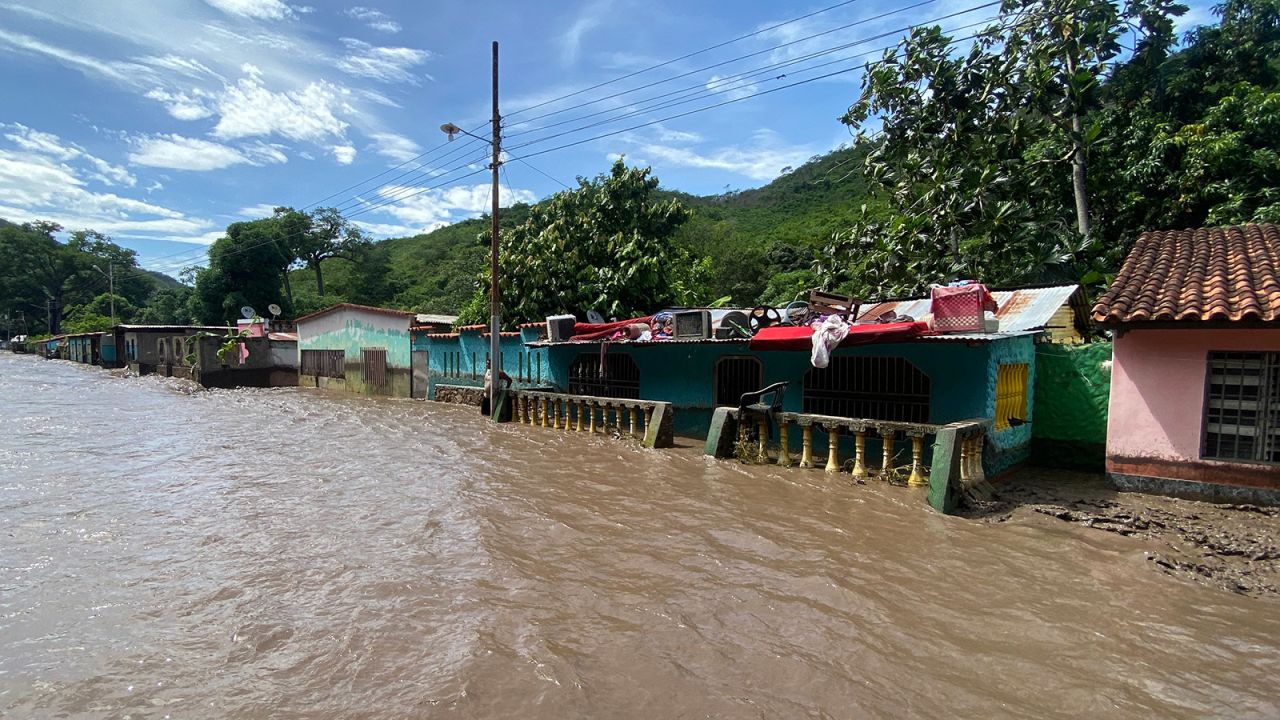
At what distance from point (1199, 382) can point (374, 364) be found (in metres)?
23.2

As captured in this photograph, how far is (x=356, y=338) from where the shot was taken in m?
24.6

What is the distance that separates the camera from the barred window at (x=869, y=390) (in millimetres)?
9664

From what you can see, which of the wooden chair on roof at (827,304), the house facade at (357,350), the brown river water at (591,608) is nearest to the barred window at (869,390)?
the wooden chair on roof at (827,304)

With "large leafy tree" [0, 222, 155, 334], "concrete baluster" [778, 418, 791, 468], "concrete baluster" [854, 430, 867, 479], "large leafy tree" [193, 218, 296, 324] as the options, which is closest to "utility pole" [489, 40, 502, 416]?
"concrete baluster" [778, 418, 791, 468]

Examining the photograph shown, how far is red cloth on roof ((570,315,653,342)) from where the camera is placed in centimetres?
1362

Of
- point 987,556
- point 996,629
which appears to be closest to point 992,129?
point 987,556

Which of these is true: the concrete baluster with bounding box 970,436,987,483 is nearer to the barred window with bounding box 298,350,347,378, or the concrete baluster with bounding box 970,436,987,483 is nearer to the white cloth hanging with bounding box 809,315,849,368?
the white cloth hanging with bounding box 809,315,849,368

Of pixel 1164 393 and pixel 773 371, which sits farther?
pixel 773 371

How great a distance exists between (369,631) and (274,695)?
2.74 feet

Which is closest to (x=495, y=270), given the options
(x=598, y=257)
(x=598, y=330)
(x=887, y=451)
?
(x=598, y=330)

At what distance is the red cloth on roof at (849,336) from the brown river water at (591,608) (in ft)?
6.39

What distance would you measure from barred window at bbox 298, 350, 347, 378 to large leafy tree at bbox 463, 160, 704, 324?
659 cm

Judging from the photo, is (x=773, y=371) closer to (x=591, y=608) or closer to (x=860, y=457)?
(x=860, y=457)

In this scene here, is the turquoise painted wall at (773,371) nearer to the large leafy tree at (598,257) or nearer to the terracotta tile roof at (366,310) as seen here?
the large leafy tree at (598,257)
